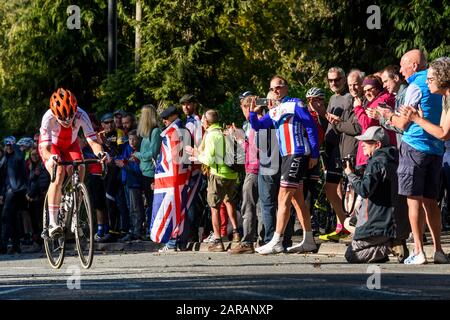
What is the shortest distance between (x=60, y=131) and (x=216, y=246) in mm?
4291

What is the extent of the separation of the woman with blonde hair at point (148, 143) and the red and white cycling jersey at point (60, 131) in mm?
5158

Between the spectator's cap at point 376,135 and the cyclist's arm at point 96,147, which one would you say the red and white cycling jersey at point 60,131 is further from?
the spectator's cap at point 376,135

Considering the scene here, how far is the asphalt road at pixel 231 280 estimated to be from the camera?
10680 millimetres

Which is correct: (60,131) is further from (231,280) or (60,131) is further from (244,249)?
(231,280)

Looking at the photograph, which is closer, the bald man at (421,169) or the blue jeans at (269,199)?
the bald man at (421,169)

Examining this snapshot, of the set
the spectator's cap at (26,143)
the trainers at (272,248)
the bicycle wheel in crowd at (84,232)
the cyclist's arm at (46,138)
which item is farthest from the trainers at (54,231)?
the spectator's cap at (26,143)

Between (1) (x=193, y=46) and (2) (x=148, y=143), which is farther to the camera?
(1) (x=193, y=46)

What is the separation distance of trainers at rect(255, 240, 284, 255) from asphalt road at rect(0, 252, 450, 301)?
0.45ft

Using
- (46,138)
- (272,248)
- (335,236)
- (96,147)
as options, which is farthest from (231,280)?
(335,236)

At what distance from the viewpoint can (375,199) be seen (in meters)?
14.9

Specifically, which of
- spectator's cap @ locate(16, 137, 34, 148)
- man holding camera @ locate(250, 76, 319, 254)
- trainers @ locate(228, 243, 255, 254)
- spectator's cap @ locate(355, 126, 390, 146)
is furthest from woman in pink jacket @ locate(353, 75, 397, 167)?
spectator's cap @ locate(16, 137, 34, 148)

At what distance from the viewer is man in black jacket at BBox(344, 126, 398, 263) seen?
582 inches

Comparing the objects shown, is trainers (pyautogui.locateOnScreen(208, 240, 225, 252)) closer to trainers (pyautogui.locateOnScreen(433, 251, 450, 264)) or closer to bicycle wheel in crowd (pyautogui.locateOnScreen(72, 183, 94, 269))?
bicycle wheel in crowd (pyautogui.locateOnScreen(72, 183, 94, 269))
